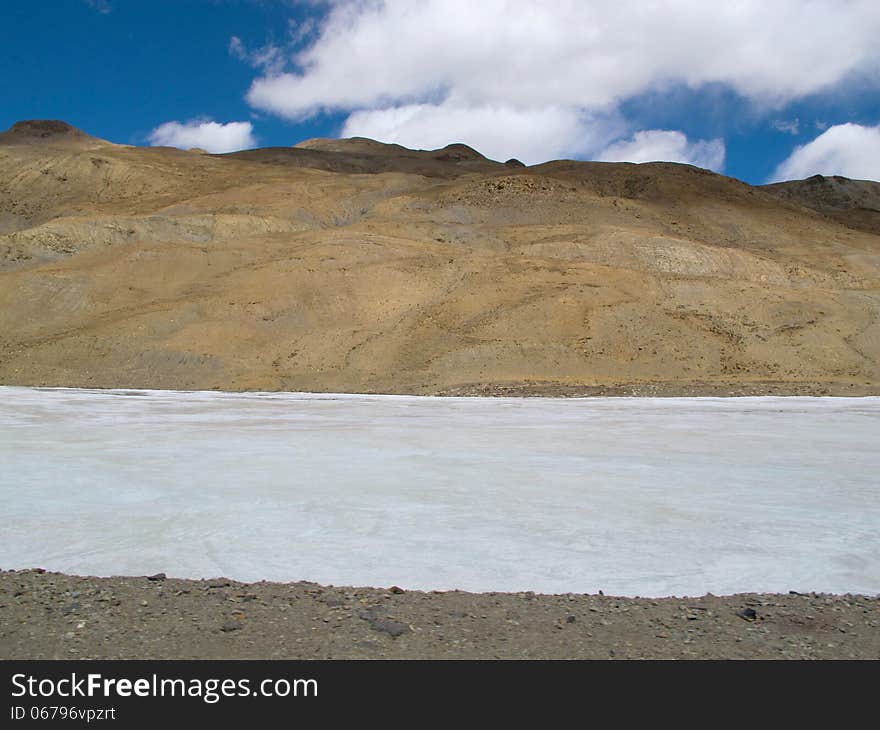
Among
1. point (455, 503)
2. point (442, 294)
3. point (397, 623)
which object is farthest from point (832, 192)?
point (397, 623)

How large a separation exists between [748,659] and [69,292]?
4548cm

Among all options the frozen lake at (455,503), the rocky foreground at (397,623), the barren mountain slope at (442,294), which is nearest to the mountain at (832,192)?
the barren mountain slope at (442,294)

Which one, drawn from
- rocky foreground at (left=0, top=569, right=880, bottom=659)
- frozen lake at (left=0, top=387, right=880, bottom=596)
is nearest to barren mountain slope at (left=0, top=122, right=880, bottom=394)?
frozen lake at (left=0, top=387, right=880, bottom=596)

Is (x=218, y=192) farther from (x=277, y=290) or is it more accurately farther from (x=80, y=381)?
(x=80, y=381)

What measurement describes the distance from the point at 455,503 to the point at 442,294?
34462mm

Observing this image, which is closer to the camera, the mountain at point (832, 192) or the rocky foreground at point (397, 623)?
the rocky foreground at point (397, 623)

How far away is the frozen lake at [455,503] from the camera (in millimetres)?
7109

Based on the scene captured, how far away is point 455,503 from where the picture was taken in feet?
32.7

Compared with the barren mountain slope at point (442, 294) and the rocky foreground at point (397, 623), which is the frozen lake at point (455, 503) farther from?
the barren mountain slope at point (442, 294)

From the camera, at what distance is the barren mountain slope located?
3572 centimetres

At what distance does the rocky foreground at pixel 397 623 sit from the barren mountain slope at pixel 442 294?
2588 centimetres

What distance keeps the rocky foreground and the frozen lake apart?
25.0 inches

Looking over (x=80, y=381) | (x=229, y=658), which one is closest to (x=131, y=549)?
(x=229, y=658)
